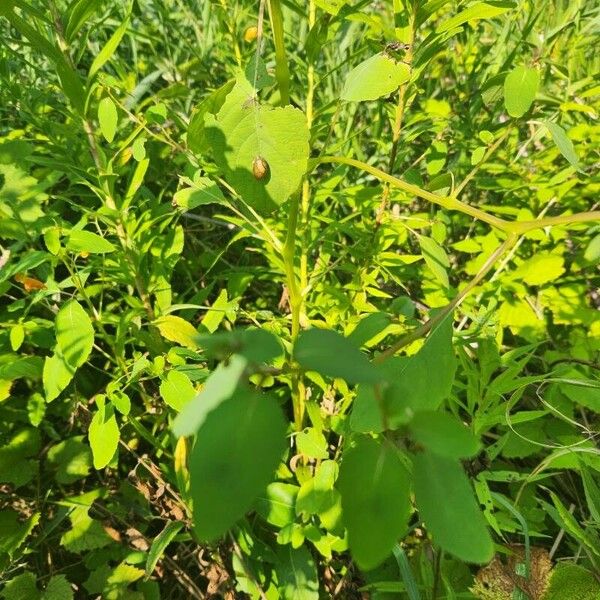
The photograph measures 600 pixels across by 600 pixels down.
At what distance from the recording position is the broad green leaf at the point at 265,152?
61 cm

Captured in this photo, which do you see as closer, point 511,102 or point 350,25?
point 511,102

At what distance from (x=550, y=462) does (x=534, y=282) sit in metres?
0.53

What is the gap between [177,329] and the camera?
41.3 inches

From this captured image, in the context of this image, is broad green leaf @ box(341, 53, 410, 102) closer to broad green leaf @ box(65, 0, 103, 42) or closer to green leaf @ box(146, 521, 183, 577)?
broad green leaf @ box(65, 0, 103, 42)

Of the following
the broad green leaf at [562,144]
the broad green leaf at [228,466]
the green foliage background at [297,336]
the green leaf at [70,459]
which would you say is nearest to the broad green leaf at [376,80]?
the green foliage background at [297,336]

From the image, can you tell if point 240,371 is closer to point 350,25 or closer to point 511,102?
point 511,102

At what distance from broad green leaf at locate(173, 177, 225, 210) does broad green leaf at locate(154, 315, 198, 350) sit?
208 millimetres

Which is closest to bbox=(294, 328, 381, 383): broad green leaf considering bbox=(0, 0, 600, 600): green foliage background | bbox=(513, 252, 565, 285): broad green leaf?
bbox=(0, 0, 600, 600): green foliage background

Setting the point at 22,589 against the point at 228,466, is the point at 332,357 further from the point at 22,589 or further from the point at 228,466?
the point at 22,589

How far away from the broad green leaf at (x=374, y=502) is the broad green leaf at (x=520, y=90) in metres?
0.64

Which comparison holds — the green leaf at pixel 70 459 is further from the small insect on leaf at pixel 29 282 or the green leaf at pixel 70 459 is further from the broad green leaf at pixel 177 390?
the broad green leaf at pixel 177 390

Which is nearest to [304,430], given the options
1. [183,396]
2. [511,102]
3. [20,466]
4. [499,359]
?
[183,396]

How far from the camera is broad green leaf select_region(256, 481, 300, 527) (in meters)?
1.03

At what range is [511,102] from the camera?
2.75ft
